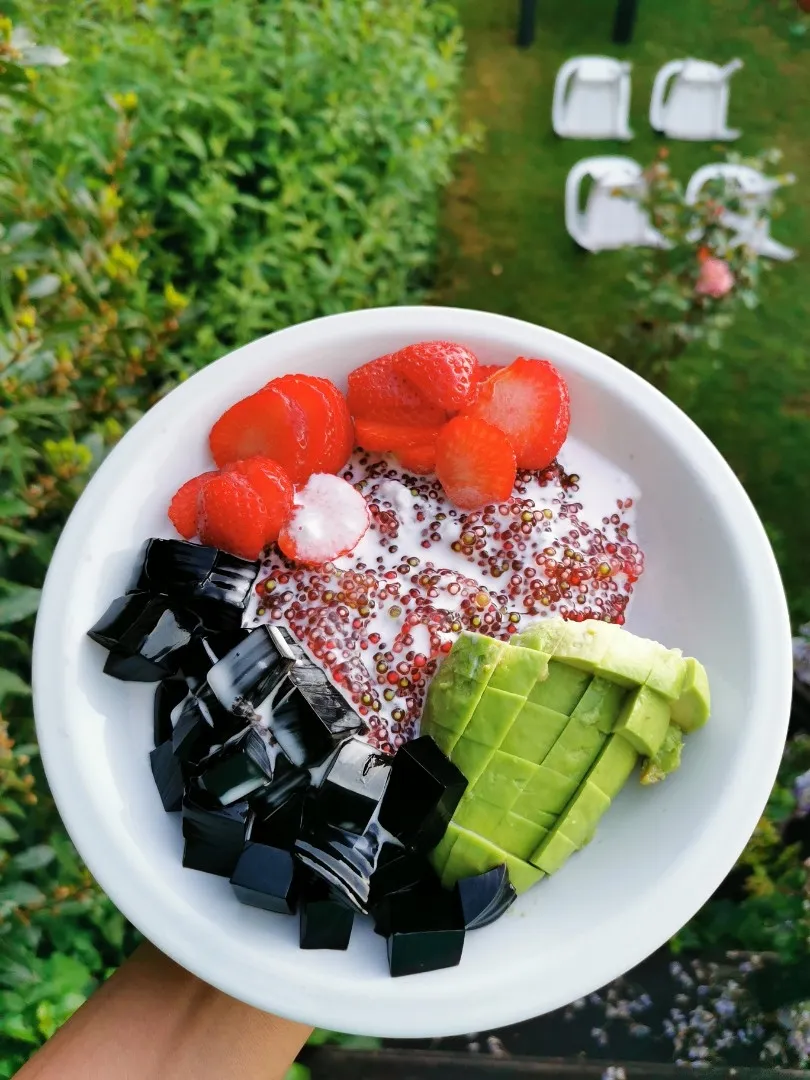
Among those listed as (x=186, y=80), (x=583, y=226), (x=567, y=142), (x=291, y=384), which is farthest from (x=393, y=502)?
(x=567, y=142)

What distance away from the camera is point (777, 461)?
2.23 metres

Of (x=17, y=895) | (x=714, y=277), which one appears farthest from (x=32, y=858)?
(x=714, y=277)

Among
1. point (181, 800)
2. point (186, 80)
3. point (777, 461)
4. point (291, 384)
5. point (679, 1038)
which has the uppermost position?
point (186, 80)

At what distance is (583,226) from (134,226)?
1435mm

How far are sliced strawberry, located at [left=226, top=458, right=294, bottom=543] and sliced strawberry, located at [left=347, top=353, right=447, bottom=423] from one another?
0.47ft

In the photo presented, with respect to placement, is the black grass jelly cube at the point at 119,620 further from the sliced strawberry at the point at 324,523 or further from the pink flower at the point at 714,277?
the pink flower at the point at 714,277

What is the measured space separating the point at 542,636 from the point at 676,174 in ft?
7.13

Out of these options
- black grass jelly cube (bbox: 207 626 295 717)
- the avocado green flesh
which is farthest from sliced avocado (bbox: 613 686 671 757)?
black grass jelly cube (bbox: 207 626 295 717)

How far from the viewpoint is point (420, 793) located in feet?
2.85

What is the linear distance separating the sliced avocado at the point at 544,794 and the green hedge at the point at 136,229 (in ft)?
2.33

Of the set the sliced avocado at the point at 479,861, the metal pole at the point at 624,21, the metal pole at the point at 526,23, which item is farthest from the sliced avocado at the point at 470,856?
the metal pole at the point at 624,21

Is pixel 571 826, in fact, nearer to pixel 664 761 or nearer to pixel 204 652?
pixel 664 761

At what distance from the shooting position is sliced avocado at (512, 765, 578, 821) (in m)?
0.91

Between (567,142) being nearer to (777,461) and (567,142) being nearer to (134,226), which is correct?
(777,461)
